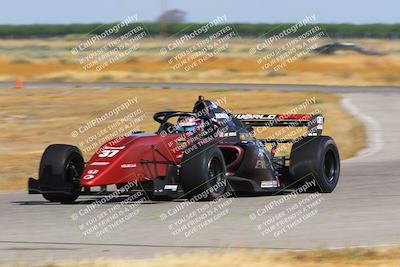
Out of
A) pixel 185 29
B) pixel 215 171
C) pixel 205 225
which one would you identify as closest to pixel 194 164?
pixel 215 171

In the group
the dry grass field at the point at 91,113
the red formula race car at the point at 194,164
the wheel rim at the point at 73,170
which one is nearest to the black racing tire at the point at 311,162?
the red formula race car at the point at 194,164

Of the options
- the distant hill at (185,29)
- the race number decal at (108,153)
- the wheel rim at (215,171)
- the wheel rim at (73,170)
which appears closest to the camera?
the race number decal at (108,153)

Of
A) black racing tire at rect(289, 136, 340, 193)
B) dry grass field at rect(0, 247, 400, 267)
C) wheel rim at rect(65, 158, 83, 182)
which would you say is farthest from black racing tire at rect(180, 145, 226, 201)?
dry grass field at rect(0, 247, 400, 267)

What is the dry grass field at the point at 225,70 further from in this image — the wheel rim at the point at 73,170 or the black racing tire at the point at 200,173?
the black racing tire at the point at 200,173

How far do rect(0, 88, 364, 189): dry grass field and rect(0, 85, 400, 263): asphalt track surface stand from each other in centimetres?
536

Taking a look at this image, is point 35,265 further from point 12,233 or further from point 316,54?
point 316,54

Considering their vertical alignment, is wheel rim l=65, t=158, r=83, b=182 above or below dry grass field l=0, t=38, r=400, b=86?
above

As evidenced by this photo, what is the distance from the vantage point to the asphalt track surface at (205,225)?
11078 millimetres

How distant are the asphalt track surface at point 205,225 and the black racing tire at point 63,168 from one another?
0.94 feet

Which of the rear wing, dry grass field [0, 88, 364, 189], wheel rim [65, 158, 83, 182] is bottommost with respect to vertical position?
dry grass field [0, 88, 364, 189]

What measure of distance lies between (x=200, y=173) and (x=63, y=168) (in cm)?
216

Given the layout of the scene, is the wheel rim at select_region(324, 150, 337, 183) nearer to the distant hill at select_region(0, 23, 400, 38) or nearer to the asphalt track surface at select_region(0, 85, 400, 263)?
the asphalt track surface at select_region(0, 85, 400, 263)

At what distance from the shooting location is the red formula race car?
1464 centimetres

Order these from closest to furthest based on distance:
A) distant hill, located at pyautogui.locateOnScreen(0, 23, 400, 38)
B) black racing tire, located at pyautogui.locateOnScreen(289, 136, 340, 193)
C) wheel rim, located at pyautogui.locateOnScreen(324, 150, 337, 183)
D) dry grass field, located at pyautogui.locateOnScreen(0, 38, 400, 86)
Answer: black racing tire, located at pyautogui.locateOnScreen(289, 136, 340, 193) → wheel rim, located at pyautogui.locateOnScreen(324, 150, 337, 183) → dry grass field, located at pyautogui.locateOnScreen(0, 38, 400, 86) → distant hill, located at pyautogui.locateOnScreen(0, 23, 400, 38)
